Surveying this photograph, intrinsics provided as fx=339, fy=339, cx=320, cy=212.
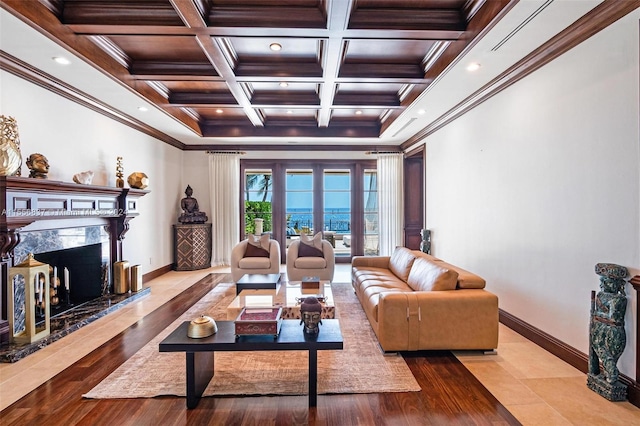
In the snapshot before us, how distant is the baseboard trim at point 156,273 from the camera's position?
19.4 ft

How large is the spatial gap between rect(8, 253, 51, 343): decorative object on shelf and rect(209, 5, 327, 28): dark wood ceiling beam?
2.75 metres

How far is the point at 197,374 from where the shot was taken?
2361 mm

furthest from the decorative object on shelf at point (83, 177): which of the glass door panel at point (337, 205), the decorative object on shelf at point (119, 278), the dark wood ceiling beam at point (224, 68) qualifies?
Answer: the glass door panel at point (337, 205)

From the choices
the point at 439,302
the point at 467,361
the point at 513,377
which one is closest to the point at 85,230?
the point at 439,302

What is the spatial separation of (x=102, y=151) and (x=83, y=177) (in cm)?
82

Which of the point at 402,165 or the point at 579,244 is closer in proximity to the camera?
the point at 579,244

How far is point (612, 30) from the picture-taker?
2.39m

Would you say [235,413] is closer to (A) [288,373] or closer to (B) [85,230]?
(A) [288,373]

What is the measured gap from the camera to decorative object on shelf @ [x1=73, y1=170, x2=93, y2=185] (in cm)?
397

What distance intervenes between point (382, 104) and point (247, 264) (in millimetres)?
3328

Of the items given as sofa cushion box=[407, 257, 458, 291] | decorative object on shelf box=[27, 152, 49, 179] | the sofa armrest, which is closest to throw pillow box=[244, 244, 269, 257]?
the sofa armrest

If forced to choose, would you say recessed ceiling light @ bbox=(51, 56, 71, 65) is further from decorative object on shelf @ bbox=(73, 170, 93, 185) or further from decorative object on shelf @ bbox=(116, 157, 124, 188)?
decorative object on shelf @ bbox=(116, 157, 124, 188)

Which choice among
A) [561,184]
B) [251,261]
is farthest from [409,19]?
[251,261]

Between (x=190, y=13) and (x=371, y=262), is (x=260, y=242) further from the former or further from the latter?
(x=190, y=13)
